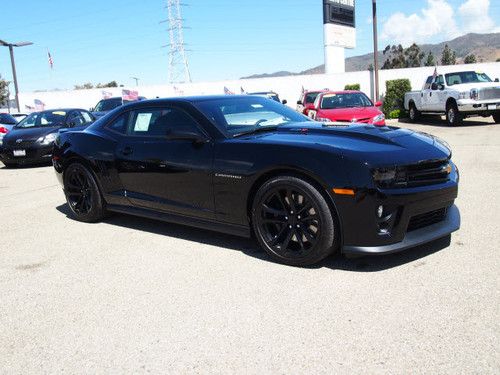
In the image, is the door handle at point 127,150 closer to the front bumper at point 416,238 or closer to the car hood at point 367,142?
the car hood at point 367,142

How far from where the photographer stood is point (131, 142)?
5.08 meters

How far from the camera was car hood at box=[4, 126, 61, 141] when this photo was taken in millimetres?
11672

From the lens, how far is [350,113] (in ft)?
39.2

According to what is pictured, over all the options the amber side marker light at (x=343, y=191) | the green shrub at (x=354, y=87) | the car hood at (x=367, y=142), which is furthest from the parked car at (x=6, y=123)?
the green shrub at (x=354, y=87)

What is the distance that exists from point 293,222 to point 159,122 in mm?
1887

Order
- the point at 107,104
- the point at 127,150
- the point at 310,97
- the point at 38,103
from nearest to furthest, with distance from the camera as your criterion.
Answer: the point at 127,150 < the point at 310,97 < the point at 107,104 < the point at 38,103

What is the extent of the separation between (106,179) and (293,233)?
2.50m

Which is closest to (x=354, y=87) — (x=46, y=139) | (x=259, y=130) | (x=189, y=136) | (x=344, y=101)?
(x=344, y=101)

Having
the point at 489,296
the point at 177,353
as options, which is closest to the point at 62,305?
the point at 177,353

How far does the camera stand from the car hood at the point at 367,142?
3607 mm

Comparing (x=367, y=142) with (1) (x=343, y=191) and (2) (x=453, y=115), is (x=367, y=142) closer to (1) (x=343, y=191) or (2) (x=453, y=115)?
(1) (x=343, y=191)

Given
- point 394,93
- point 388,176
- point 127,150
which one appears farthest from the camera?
point 394,93

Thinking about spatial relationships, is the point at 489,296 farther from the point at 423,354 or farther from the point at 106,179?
the point at 106,179

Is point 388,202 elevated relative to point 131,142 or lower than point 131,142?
lower
